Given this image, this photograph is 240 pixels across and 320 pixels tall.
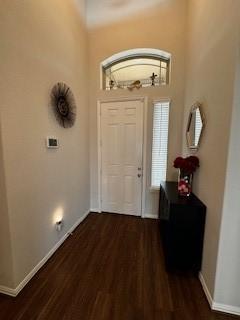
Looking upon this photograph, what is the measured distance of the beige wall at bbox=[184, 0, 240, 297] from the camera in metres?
1.33

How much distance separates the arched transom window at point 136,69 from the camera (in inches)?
117

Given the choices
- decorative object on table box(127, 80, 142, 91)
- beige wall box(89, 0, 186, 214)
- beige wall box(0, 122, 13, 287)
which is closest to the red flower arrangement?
beige wall box(89, 0, 186, 214)

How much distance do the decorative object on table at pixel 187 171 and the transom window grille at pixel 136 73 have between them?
5.30 feet

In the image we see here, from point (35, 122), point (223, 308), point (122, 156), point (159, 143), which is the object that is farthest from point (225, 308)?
point (35, 122)

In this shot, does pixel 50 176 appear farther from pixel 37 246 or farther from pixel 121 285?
pixel 121 285

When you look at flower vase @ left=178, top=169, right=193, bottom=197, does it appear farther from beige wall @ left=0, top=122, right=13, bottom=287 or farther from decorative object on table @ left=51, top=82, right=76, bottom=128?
beige wall @ left=0, top=122, right=13, bottom=287

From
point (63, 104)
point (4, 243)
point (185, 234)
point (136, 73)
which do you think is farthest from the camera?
point (136, 73)

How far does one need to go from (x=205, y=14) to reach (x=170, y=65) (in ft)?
3.07

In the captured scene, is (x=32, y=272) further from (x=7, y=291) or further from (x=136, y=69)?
(x=136, y=69)

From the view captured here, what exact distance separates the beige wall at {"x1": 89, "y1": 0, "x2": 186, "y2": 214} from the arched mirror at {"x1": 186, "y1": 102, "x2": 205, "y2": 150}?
1.66 ft

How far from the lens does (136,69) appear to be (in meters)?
3.11

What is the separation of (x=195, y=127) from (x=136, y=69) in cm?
171

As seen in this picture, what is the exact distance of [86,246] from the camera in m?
2.35

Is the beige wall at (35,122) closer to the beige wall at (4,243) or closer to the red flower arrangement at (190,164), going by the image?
the beige wall at (4,243)
